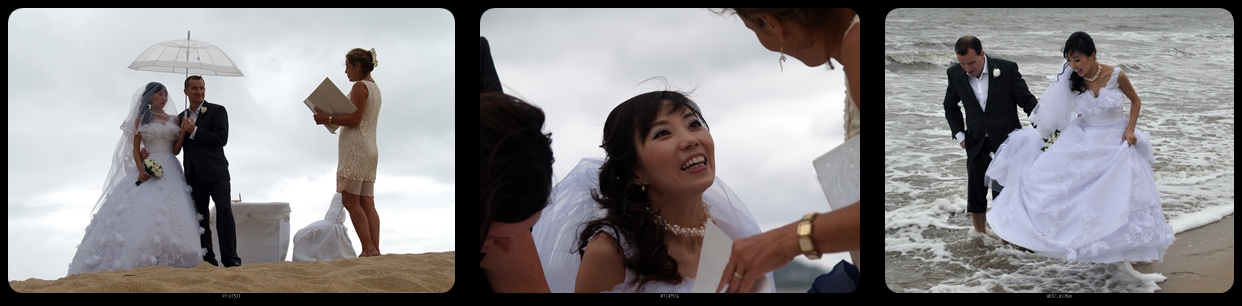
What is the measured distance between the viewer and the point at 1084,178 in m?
4.93

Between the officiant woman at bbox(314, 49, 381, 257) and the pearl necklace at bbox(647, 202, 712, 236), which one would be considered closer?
the pearl necklace at bbox(647, 202, 712, 236)

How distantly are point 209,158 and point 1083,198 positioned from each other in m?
4.92

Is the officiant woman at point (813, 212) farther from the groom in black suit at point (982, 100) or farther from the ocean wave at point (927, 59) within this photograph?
the ocean wave at point (927, 59)

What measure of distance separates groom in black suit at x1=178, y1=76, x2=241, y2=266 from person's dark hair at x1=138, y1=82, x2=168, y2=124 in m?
0.18

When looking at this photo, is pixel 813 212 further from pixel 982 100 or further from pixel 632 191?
pixel 982 100

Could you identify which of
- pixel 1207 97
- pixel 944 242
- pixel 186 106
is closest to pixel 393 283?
pixel 186 106

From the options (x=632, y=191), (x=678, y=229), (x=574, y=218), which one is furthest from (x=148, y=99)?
(x=678, y=229)

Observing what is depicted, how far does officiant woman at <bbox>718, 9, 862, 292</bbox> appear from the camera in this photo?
139 inches

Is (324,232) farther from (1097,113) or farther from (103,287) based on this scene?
(1097,113)

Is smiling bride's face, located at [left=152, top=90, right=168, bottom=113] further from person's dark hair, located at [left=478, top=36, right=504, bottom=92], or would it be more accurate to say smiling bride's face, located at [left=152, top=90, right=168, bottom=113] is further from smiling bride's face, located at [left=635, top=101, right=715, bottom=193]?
smiling bride's face, located at [left=635, top=101, right=715, bottom=193]

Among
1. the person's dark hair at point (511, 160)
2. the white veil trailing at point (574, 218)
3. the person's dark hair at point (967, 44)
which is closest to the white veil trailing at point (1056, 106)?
the person's dark hair at point (967, 44)

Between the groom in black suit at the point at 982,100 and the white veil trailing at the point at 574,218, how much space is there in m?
2.47

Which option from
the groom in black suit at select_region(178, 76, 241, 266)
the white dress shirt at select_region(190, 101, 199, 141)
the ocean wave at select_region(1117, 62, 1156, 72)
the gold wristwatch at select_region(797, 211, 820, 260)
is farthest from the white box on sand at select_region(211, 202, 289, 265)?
the ocean wave at select_region(1117, 62, 1156, 72)
